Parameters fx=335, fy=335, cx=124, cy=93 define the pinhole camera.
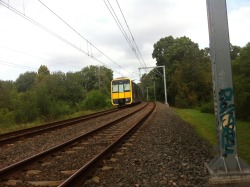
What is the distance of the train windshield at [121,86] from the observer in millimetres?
37094

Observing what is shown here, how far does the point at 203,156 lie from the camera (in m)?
8.30

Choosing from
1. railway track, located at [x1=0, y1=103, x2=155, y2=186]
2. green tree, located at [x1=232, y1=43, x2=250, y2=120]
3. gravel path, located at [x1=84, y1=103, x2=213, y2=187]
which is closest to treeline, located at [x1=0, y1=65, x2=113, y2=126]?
railway track, located at [x1=0, y1=103, x2=155, y2=186]

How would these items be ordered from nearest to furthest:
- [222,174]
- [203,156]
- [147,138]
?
1. [222,174]
2. [203,156]
3. [147,138]

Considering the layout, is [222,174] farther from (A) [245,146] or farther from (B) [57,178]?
(A) [245,146]

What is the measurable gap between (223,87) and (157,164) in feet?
8.70

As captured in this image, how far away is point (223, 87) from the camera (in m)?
5.63

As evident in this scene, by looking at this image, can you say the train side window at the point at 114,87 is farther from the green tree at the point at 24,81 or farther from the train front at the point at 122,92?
the green tree at the point at 24,81

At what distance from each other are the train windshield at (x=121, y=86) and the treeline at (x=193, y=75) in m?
8.46

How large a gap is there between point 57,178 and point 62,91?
48.9 metres

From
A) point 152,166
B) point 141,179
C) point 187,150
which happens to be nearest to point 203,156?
point 187,150

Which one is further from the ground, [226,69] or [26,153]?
[226,69]

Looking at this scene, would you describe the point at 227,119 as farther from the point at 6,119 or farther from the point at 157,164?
the point at 6,119

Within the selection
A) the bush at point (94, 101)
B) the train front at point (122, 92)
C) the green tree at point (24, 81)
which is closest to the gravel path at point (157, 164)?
the train front at point (122, 92)

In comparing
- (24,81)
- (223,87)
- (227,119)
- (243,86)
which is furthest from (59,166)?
(24,81)
